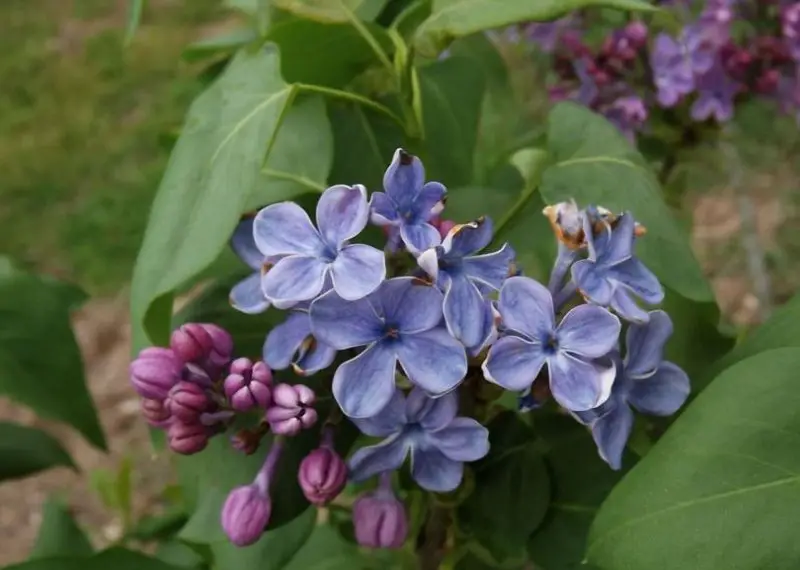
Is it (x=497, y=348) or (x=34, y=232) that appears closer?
(x=497, y=348)

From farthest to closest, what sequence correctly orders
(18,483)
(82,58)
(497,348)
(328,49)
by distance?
(82,58), (18,483), (328,49), (497,348)

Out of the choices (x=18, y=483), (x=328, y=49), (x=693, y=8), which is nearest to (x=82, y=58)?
(x=18, y=483)

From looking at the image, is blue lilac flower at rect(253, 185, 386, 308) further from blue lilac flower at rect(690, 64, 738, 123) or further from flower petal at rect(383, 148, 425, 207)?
blue lilac flower at rect(690, 64, 738, 123)

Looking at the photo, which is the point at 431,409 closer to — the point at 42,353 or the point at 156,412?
the point at 156,412

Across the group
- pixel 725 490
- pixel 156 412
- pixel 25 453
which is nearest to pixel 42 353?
pixel 25 453

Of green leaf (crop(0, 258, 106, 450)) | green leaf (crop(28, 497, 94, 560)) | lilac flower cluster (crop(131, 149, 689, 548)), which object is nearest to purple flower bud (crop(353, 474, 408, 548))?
lilac flower cluster (crop(131, 149, 689, 548))

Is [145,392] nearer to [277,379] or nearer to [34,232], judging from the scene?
[277,379]

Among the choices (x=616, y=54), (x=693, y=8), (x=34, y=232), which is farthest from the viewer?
(x=34, y=232)
